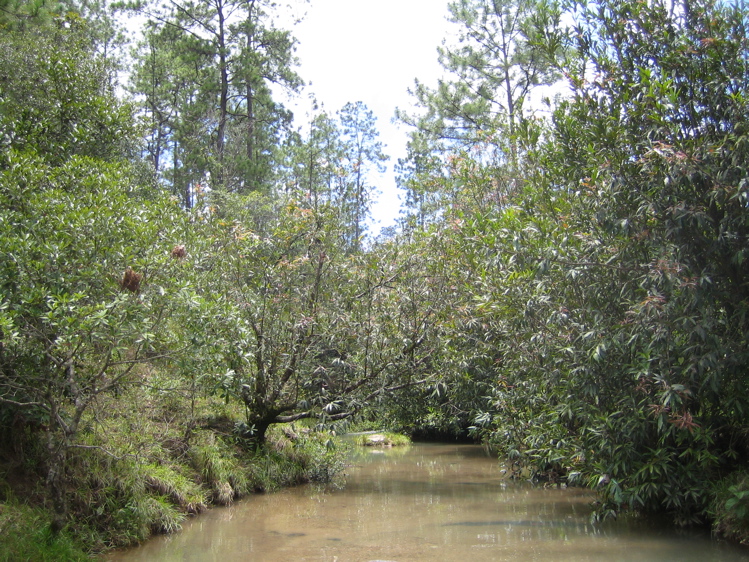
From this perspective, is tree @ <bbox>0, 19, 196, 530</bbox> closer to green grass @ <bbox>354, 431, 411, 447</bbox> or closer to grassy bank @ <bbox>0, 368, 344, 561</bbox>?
grassy bank @ <bbox>0, 368, 344, 561</bbox>

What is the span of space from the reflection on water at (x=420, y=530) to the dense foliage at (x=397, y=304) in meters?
0.40

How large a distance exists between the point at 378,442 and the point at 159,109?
16.1 meters

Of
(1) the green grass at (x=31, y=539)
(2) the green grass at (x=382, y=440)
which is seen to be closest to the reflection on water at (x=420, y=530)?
(1) the green grass at (x=31, y=539)

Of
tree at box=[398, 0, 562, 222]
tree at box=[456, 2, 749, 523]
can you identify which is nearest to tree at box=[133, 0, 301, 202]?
tree at box=[398, 0, 562, 222]

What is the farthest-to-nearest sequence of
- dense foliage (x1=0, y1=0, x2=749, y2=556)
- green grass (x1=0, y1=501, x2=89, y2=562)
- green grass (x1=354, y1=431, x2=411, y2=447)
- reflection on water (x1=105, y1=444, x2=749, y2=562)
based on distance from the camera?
green grass (x1=354, y1=431, x2=411, y2=447) → reflection on water (x1=105, y1=444, x2=749, y2=562) → dense foliage (x1=0, y1=0, x2=749, y2=556) → green grass (x1=0, y1=501, x2=89, y2=562)

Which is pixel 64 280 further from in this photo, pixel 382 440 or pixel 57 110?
pixel 382 440

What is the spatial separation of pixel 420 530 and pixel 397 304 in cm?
406

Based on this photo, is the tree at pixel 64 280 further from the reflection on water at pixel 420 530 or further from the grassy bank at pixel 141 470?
the reflection on water at pixel 420 530

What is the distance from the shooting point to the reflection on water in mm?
6660

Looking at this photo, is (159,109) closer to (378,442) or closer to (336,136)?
(336,136)

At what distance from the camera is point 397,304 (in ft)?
35.4

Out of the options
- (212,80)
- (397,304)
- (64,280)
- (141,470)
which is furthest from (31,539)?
(212,80)

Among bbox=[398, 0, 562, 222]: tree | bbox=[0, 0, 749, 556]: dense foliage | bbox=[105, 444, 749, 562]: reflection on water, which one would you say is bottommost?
bbox=[105, 444, 749, 562]: reflection on water

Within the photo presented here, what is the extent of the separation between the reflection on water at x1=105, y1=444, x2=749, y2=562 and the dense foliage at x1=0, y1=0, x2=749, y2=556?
40cm
